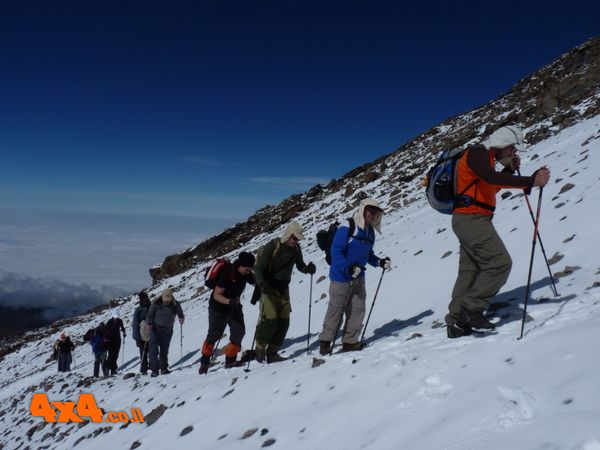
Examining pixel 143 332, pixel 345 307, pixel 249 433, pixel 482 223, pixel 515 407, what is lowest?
pixel 249 433

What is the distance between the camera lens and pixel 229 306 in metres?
8.65

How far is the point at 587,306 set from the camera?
465 cm

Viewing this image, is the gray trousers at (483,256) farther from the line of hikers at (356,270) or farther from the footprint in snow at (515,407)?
the footprint in snow at (515,407)

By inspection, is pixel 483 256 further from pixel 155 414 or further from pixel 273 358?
pixel 155 414

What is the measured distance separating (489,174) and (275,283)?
4.38 meters

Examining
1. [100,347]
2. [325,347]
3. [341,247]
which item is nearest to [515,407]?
[341,247]

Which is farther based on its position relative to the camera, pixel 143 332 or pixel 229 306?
pixel 143 332

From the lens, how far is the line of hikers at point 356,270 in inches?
187

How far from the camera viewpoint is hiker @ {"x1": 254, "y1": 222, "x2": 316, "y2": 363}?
292 inches

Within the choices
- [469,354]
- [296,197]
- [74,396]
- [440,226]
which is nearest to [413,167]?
[296,197]

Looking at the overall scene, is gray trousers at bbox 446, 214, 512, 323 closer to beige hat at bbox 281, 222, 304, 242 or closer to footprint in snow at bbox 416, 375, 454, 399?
footprint in snow at bbox 416, 375, 454, 399

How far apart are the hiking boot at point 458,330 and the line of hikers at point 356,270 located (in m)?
0.01

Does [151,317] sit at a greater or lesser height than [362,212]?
lesser

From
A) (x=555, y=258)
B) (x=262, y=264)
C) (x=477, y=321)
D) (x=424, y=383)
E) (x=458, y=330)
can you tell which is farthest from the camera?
(x=262, y=264)
